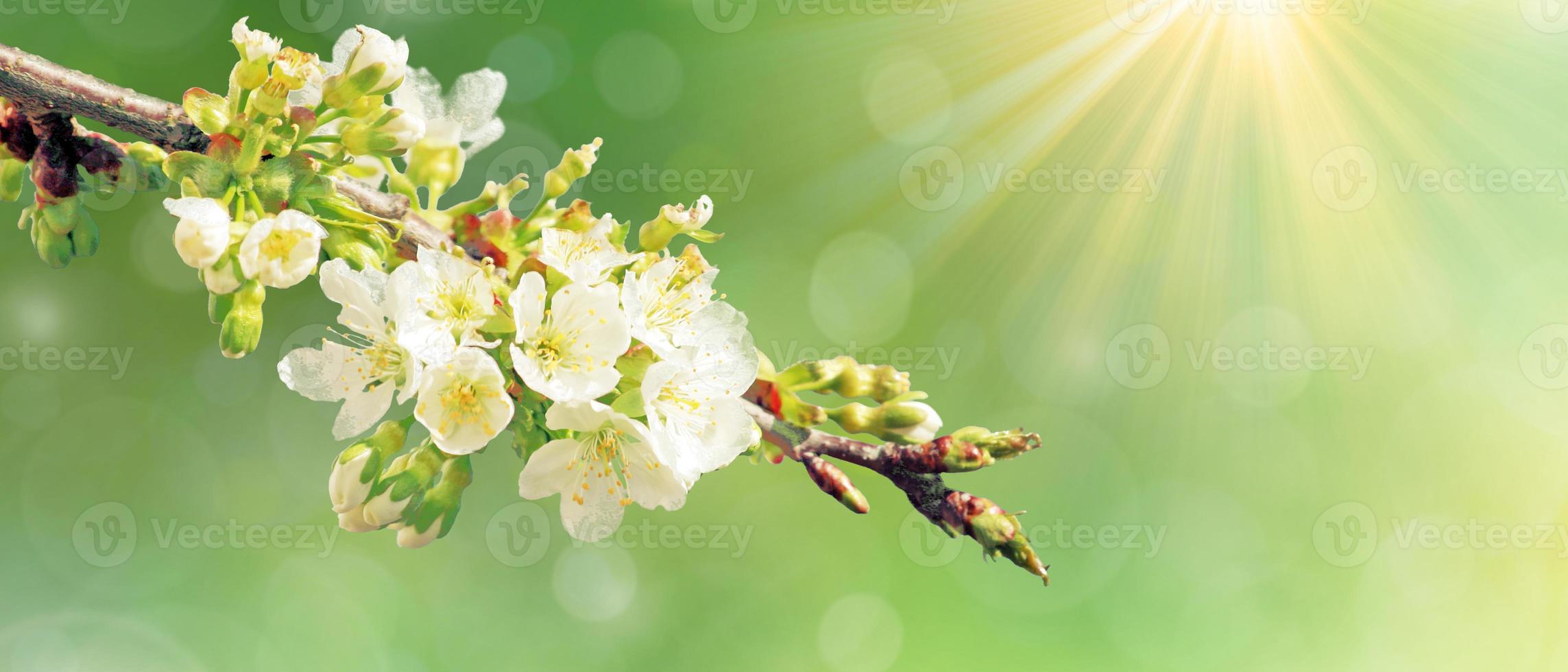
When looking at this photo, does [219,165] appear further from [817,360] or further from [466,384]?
[817,360]

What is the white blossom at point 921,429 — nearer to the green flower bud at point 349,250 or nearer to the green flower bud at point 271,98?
the green flower bud at point 349,250

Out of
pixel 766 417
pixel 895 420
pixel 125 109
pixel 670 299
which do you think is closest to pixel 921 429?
pixel 895 420

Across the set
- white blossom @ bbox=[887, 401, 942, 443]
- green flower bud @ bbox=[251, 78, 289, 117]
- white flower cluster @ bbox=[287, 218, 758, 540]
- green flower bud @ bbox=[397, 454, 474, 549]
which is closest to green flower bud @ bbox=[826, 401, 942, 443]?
white blossom @ bbox=[887, 401, 942, 443]

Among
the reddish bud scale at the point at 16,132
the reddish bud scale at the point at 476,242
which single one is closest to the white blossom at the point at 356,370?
the reddish bud scale at the point at 476,242

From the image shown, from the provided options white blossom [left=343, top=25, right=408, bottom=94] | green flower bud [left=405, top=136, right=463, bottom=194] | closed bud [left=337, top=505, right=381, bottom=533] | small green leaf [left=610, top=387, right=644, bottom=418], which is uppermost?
white blossom [left=343, top=25, right=408, bottom=94]

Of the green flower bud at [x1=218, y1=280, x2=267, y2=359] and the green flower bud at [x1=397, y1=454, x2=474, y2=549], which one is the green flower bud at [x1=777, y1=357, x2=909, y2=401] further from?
the green flower bud at [x1=218, y1=280, x2=267, y2=359]

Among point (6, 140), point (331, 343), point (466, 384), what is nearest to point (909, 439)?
point (466, 384)

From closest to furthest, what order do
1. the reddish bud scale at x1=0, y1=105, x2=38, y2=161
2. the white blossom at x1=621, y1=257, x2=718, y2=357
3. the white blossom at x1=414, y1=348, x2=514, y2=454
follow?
the white blossom at x1=414, y1=348, x2=514, y2=454 → the white blossom at x1=621, y1=257, x2=718, y2=357 → the reddish bud scale at x1=0, y1=105, x2=38, y2=161
